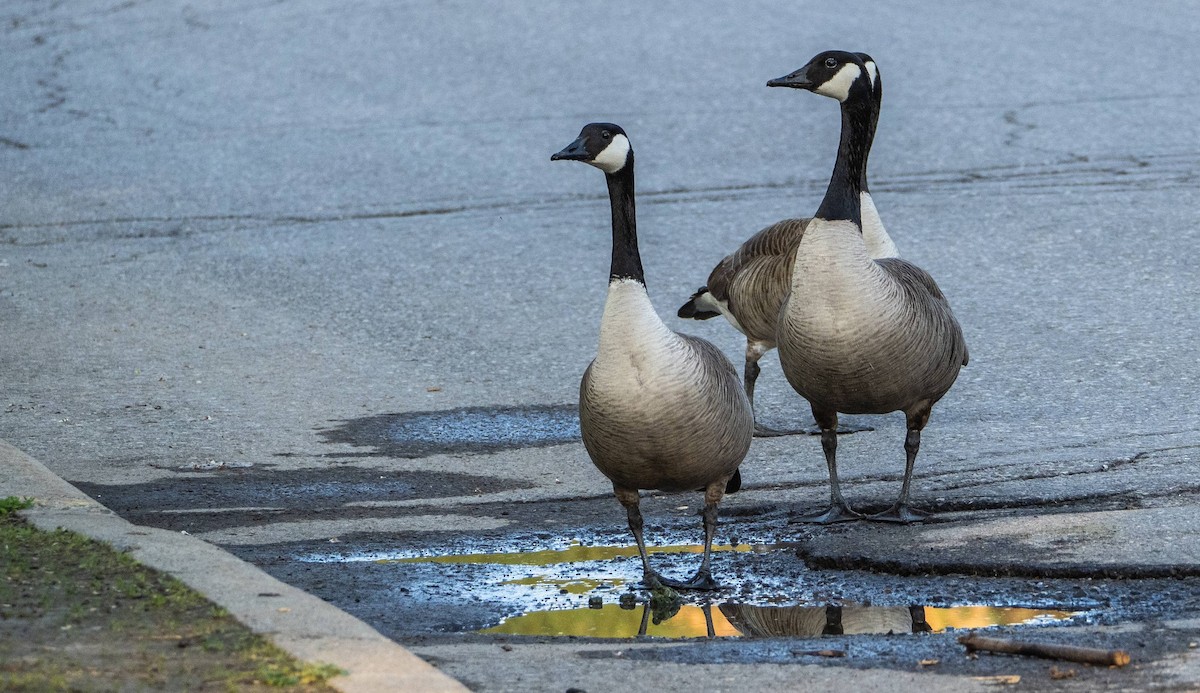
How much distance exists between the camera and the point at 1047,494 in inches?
230

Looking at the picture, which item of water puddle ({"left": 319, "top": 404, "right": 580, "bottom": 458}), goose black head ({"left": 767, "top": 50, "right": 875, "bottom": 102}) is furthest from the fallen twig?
water puddle ({"left": 319, "top": 404, "right": 580, "bottom": 458})

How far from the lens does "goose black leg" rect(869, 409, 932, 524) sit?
5.70 m

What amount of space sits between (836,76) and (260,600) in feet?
10.6

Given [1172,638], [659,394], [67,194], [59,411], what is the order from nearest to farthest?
[1172,638] → [659,394] → [59,411] → [67,194]

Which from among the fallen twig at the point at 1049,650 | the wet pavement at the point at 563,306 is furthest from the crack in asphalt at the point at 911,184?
the fallen twig at the point at 1049,650

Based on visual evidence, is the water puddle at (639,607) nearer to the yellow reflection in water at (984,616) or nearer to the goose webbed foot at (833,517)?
the yellow reflection in water at (984,616)

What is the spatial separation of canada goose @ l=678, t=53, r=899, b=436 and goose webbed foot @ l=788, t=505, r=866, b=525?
1161mm

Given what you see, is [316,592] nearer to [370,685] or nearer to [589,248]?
[370,685]

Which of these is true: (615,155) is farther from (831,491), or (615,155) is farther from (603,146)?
(831,491)

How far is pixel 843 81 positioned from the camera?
6.10m

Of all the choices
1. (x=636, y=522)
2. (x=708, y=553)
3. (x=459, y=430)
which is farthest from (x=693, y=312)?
(x=708, y=553)

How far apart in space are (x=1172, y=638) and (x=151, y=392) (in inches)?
202

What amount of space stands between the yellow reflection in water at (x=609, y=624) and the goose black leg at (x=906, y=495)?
0.99m

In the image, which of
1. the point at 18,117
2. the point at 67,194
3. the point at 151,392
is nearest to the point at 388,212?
the point at 67,194
